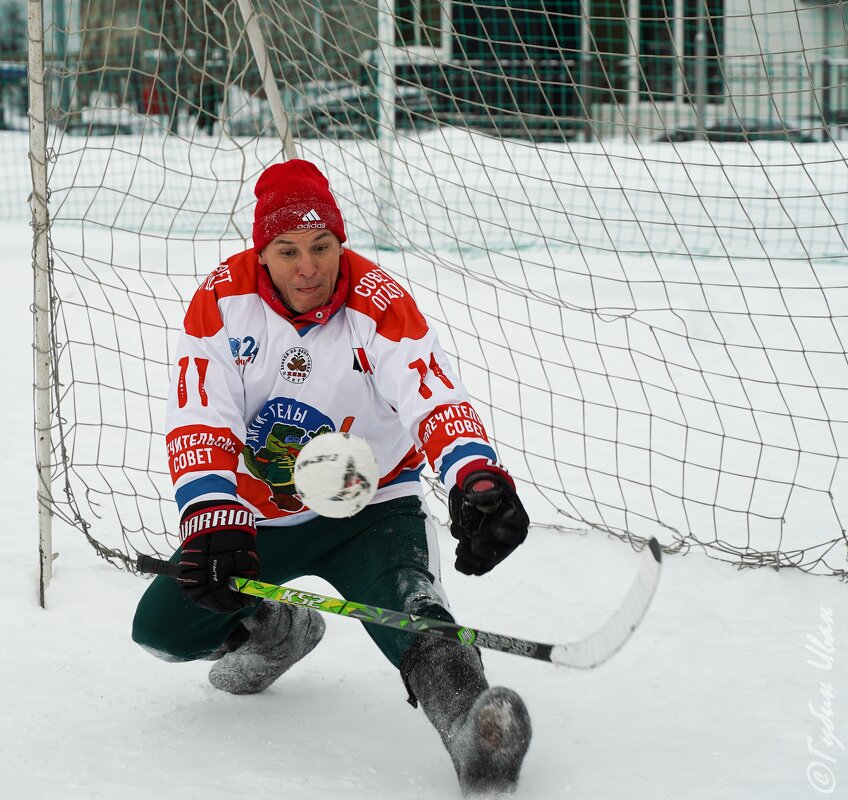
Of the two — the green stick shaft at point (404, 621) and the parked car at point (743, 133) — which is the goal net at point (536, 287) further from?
the green stick shaft at point (404, 621)

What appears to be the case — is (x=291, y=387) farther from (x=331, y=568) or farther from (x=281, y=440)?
(x=331, y=568)

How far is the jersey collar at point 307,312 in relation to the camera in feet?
7.01

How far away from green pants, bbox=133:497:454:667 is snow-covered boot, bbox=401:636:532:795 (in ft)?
0.43

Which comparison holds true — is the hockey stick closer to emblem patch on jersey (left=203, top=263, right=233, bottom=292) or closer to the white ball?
the white ball

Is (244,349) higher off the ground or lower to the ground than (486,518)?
higher

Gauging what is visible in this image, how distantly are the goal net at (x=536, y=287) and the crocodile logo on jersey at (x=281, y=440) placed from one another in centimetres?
89

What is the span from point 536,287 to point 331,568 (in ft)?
12.4

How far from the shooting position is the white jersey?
2051mm

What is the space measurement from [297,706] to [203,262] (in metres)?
4.17

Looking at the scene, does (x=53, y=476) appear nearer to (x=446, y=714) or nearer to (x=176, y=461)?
(x=176, y=461)

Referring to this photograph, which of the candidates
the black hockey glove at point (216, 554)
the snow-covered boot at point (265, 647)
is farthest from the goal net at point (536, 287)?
the black hockey glove at point (216, 554)

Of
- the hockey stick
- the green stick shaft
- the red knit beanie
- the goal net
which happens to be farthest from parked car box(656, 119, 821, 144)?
the green stick shaft

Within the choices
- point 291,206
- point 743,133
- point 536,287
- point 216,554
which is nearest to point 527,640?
point 216,554

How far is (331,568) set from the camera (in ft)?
7.37
